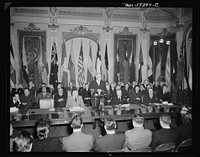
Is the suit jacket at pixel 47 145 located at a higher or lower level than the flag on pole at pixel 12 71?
lower

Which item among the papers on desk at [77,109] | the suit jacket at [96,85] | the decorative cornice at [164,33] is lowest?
the papers on desk at [77,109]

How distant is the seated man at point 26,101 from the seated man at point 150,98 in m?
1.69

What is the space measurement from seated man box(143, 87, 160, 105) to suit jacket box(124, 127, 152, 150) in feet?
1.34

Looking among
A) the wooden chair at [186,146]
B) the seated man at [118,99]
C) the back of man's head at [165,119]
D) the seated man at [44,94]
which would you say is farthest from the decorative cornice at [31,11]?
the wooden chair at [186,146]

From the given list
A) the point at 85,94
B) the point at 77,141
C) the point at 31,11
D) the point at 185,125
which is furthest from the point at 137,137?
the point at 31,11

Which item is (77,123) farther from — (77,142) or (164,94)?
(164,94)

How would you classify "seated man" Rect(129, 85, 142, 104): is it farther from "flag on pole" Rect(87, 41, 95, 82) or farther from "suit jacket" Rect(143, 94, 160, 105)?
"flag on pole" Rect(87, 41, 95, 82)

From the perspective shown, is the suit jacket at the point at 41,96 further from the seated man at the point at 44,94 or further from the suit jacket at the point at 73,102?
the suit jacket at the point at 73,102

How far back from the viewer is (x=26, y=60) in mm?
2891

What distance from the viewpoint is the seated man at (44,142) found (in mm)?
2766

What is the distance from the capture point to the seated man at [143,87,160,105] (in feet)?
9.84

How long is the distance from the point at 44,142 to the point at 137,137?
1.34 meters

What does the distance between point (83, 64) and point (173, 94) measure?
1431mm
